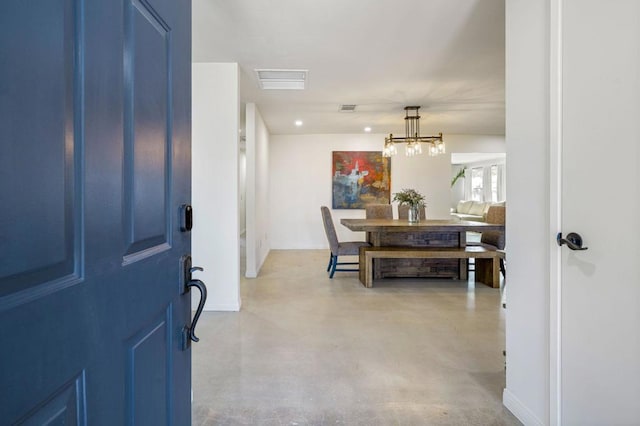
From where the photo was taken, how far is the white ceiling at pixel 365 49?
251cm

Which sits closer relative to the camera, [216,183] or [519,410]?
[519,410]

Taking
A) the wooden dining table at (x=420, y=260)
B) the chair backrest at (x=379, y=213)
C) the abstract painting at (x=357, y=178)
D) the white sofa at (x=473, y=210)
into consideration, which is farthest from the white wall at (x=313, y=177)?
the white sofa at (x=473, y=210)

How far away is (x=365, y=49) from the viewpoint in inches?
124

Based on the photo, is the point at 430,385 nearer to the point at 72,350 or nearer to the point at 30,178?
the point at 72,350

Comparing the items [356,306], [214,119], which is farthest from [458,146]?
[214,119]

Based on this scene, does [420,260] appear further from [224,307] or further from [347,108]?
[224,307]

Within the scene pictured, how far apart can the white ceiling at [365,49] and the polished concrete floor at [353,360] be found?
2500 millimetres

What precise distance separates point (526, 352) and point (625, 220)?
85 centimetres

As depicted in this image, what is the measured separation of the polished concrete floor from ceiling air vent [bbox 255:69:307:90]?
2.48 metres

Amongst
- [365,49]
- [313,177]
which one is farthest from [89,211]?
[313,177]

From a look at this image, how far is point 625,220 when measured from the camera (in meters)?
1.24

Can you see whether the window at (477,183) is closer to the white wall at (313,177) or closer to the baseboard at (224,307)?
the white wall at (313,177)

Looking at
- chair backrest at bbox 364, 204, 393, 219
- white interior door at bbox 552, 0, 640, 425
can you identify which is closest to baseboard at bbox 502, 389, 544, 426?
white interior door at bbox 552, 0, 640, 425

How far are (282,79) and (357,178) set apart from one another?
383cm
